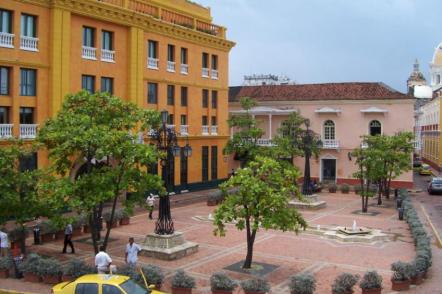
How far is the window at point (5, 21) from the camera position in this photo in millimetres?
27109

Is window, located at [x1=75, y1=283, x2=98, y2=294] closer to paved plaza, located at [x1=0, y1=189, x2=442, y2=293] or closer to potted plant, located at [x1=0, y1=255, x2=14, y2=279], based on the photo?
paved plaza, located at [x1=0, y1=189, x2=442, y2=293]

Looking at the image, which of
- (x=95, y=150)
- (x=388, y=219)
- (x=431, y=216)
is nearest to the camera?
(x=95, y=150)

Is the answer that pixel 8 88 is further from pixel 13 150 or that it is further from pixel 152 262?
pixel 152 262

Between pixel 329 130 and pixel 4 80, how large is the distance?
30.5m

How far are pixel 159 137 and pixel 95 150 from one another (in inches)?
163

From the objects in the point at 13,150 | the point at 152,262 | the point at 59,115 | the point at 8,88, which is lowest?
the point at 152,262

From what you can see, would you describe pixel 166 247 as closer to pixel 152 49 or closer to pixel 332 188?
pixel 152 49

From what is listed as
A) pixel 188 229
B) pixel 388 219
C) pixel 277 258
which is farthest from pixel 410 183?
pixel 277 258

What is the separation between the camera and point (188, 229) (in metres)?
26.5

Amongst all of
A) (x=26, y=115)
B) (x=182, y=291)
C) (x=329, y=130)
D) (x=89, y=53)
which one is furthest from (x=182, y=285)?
(x=329, y=130)

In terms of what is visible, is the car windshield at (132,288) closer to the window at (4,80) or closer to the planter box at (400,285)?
the planter box at (400,285)

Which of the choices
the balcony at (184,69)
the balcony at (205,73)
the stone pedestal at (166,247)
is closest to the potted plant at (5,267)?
the stone pedestal at (166,247)

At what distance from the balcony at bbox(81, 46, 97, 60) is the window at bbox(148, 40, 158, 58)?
563cm

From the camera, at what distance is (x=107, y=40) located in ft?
110
